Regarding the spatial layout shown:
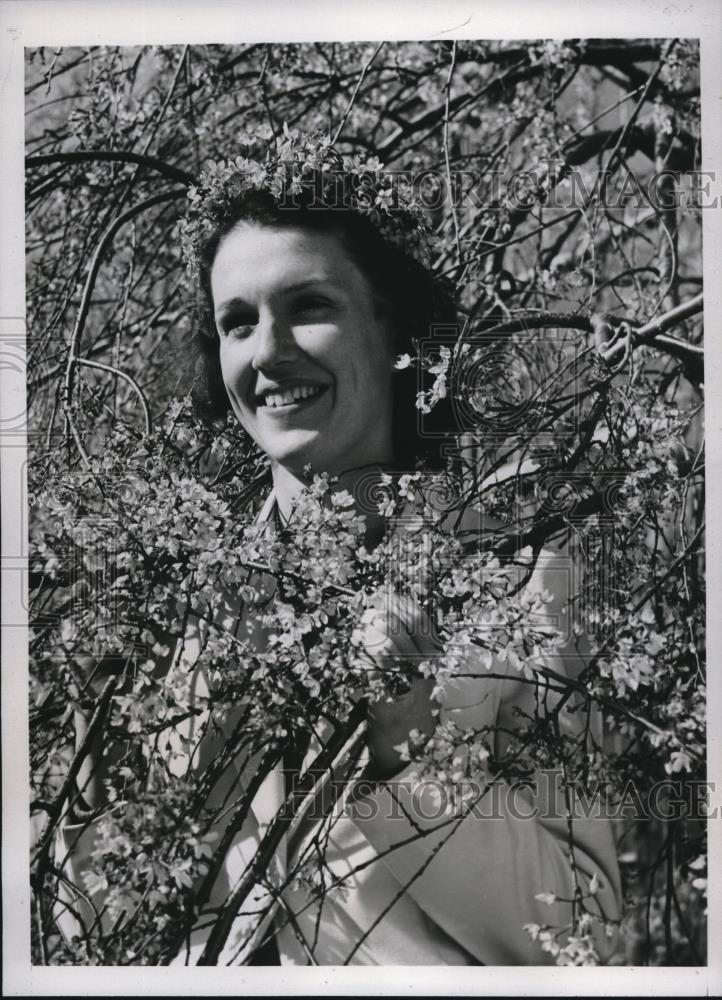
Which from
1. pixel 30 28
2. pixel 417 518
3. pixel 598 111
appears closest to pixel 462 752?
pixel 417 518

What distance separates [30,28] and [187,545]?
2.87ft

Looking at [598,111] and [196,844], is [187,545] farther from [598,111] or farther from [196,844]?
[598,111]

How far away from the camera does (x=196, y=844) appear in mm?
1637

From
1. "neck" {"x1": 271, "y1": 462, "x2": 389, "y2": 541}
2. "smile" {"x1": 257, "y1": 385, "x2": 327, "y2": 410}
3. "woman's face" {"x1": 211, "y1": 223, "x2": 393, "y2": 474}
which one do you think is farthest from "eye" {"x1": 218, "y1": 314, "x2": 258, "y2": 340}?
"neck" {"x1": 271, "y1": 462, "x2": 389, "y2": 541}

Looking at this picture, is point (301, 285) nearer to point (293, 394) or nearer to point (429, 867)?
point (293, 394)

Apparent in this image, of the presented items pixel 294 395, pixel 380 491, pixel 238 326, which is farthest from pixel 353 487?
pixel 238 326

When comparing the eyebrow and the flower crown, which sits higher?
the flower crown

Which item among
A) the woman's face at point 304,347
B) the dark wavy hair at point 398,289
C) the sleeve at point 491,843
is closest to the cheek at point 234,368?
the woman's face at point 304,347

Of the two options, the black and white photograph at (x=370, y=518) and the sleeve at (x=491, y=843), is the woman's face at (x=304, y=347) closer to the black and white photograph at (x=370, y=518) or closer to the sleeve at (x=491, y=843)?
the black and white photograph at (x=370, y=518)

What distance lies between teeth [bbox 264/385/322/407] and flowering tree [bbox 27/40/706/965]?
0.33ft

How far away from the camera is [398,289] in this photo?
65.6 inches

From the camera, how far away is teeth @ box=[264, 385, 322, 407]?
1.66m

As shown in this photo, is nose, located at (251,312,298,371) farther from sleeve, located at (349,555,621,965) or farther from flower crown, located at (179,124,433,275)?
sleeve, located at (349,555,621,965)

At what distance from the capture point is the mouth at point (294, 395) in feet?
5.46
